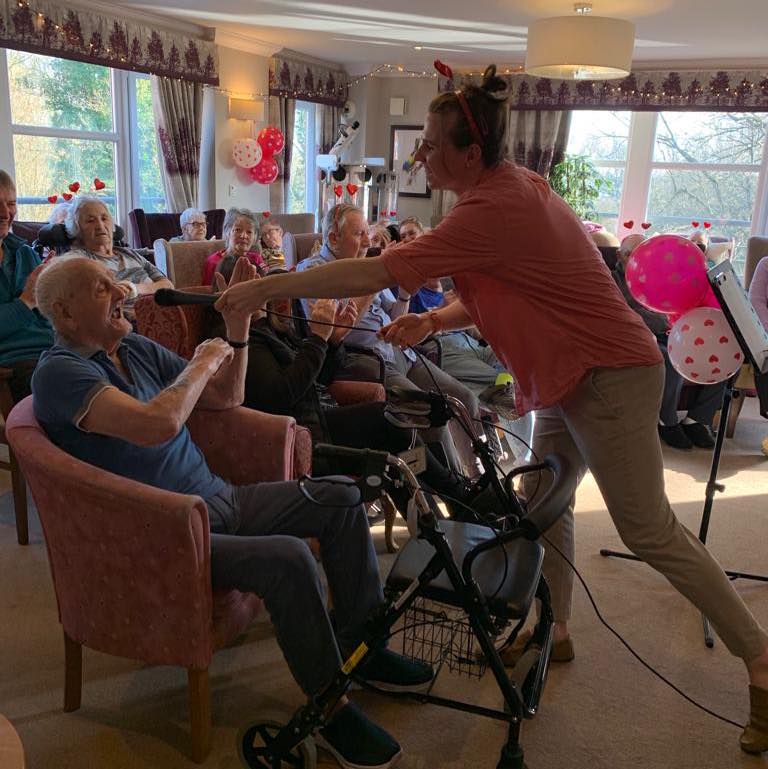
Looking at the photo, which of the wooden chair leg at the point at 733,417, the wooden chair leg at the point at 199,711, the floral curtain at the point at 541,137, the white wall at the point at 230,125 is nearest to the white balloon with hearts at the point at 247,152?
the white wall at the point at 230,125

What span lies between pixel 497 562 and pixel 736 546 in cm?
160

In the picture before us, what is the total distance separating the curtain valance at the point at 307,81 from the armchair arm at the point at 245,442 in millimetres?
6120

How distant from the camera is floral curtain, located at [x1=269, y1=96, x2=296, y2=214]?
296 inches

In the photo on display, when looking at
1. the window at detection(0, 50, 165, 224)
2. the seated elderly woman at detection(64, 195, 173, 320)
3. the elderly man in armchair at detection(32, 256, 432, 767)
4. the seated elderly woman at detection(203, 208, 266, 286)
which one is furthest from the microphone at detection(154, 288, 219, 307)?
the window at detection(0, 50, 165, 224)

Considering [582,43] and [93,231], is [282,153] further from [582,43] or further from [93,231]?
[93,231]

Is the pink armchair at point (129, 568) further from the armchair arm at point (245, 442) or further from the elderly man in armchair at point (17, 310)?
the elderly man in armchair at point (17, 310)

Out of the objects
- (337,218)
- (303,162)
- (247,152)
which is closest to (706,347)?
(337,218)

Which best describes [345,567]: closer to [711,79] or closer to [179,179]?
[179,179]

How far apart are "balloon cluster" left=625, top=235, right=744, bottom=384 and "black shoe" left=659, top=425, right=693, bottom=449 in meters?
1.38

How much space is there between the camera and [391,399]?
1.85m

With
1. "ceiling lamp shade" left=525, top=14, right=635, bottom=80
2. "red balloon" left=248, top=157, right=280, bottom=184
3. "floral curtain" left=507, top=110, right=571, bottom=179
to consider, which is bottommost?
"red balloon" left=248, top=157, right=280, bottom=184

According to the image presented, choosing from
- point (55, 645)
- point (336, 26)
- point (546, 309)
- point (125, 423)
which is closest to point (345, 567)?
point (125, 423)

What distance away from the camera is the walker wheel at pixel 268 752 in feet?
4.94

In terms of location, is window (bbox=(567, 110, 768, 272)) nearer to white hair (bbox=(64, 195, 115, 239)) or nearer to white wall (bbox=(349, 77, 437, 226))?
white wall (bbox=(349, 77, 437, 226))
